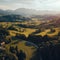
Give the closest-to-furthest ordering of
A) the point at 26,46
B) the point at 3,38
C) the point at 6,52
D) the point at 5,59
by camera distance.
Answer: the point at 5,59 → the point at 6,52 → the point at 26,46 → the point at 3,38

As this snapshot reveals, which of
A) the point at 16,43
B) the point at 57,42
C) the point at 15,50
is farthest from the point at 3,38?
the point at 57,42

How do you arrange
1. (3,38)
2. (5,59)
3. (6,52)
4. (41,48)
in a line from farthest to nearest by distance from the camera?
(3,38)
(41,48)
(6,52)
(5,59)

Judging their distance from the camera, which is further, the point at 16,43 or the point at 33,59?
the point at 16,43

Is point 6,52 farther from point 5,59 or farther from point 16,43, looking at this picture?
point 16,43

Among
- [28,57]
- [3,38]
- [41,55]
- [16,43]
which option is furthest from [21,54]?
[3,38]

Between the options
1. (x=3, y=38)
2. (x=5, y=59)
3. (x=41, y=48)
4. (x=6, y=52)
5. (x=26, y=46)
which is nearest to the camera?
(x=5, y=59)

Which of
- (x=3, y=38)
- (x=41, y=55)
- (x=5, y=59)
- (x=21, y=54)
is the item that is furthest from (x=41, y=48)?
(x=3, y=38)

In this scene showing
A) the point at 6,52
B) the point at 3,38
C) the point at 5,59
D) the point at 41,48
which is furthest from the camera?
the point at 3,38

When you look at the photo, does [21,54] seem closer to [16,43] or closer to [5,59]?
[5,59]

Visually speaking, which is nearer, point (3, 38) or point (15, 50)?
point (15, 50)
